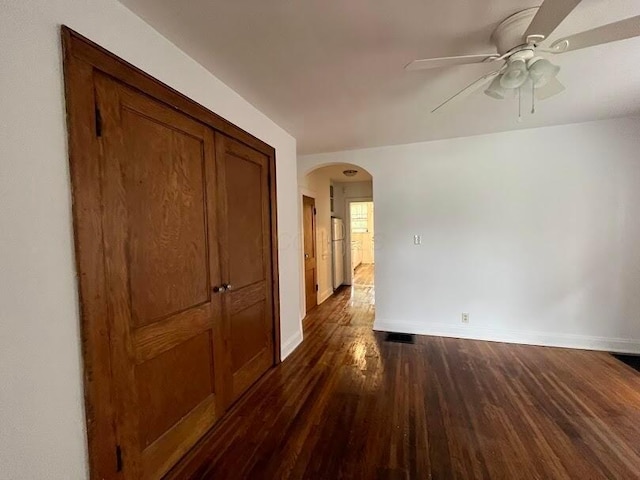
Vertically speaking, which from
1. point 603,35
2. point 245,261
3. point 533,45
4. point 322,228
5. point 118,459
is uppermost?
point 533,45

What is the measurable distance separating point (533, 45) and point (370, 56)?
0.83 meters

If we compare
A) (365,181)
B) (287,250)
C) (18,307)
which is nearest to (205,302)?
(18,307)

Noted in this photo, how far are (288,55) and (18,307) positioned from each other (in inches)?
67.9

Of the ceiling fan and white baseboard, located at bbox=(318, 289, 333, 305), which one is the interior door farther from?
the ceiling fan

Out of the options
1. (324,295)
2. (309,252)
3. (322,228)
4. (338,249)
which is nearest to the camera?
(309,252)

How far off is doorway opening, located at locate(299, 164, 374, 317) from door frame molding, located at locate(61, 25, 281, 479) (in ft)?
9.12

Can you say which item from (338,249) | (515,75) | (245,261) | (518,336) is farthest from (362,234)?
(515,75)

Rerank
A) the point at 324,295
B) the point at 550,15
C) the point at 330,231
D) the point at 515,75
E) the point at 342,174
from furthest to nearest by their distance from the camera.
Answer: the point at 330,231 → the point at 342,174 → the point at 324,295 → the point at 515,75 → the point at 550,15

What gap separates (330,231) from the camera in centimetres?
564

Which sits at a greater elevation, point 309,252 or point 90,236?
point 90,236

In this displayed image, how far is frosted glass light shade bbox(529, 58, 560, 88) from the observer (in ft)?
4.72

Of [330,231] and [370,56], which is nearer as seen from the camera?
[370,56]

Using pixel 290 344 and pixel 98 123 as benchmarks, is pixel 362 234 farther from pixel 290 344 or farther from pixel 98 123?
pixel 98 123

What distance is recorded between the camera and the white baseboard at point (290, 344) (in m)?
2.85
